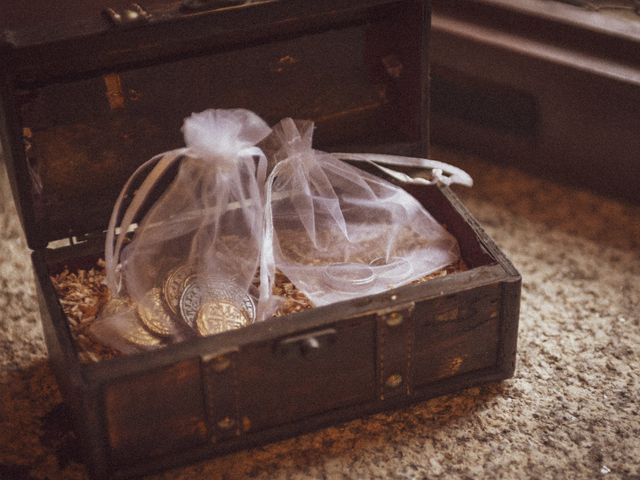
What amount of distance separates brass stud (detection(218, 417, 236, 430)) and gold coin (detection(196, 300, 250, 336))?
159 mm

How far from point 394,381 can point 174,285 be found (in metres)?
0.43

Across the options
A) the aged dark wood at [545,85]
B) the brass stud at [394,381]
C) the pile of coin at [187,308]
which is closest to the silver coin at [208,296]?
the pile of coin at [187,308]

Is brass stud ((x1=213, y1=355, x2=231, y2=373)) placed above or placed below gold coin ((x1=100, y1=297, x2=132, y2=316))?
above

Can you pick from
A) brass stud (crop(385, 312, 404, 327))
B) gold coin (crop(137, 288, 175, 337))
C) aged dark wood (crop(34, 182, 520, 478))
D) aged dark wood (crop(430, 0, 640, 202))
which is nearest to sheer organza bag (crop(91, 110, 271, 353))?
gold coin (crop(137, 288, 175, 337))

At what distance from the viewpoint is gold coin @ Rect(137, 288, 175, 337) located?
64.0 inches

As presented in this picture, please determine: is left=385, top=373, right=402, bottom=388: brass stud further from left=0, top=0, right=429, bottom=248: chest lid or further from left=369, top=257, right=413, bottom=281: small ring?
left=0, top=0, right=429, bottom=248: chest lid

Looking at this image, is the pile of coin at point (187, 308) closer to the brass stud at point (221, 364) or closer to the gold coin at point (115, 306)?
the gold coin at point (115, 306)

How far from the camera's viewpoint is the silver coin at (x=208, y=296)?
166cm

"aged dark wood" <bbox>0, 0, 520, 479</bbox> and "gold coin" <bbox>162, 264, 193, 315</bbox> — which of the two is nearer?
"aged dark wood" <bbox>0, 0, 520, 479</bbox>

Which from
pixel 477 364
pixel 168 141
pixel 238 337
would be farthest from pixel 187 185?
pixel 477 364

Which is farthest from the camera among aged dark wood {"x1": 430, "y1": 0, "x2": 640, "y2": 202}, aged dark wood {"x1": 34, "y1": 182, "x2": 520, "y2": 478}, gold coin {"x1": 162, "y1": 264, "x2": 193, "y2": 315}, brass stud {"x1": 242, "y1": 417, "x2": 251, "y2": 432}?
aged dark wood {"x1": 430, "y1": 0, "x2": 640, "y2": 202}

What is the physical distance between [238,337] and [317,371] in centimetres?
16

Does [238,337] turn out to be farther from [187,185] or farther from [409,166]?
[409,166]

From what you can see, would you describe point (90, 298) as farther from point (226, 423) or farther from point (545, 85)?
point (545, 85)
